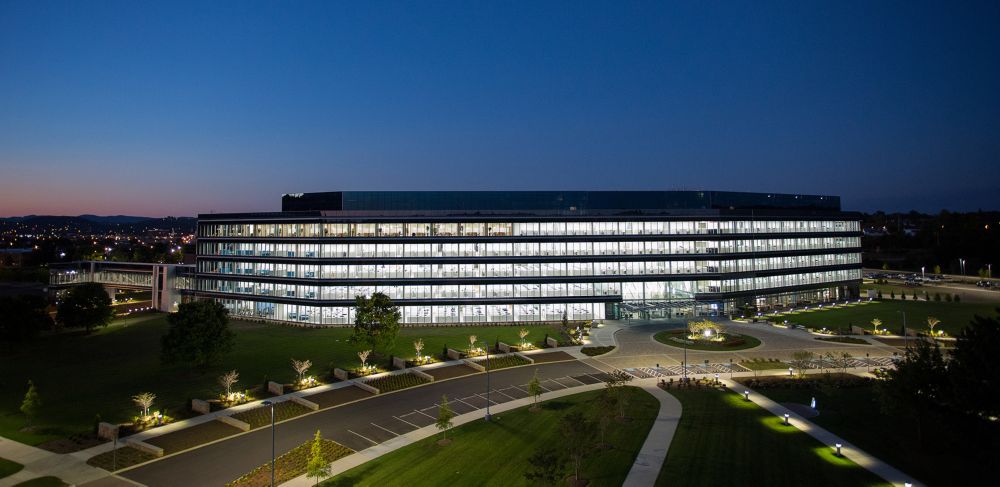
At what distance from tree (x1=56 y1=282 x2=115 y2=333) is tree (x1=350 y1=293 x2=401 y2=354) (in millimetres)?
44448

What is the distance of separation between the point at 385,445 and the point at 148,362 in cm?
3922

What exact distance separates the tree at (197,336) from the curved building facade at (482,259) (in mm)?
29664

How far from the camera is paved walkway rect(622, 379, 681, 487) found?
3221cm

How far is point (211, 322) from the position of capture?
180 ft

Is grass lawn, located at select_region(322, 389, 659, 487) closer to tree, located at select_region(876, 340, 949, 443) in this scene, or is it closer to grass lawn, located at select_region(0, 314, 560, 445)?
tree, located at select_region(876, 340, 949, 443)

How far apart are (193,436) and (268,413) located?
6.07 meters

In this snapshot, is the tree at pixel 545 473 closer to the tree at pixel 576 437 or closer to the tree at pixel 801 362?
the tree at pixel 576 437

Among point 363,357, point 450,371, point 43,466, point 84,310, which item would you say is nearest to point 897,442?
point 450,371

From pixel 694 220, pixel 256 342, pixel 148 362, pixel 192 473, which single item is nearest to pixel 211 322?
pixel 148 362

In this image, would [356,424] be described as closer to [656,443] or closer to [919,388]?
[656,443]

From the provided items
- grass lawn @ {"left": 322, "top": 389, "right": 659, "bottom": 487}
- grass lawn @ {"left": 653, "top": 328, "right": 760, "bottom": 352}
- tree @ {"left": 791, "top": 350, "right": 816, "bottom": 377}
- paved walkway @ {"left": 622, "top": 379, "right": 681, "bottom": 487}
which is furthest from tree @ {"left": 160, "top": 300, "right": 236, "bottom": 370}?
tree @ {"left": 791, "top": 350, "right": 816, "bottom": 377}

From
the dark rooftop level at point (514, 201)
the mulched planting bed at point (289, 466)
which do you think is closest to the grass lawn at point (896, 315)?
the dark rooftop level at point (514, 201)

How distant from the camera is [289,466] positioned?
3428 cm

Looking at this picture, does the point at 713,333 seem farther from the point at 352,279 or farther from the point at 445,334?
the point at 352,279
